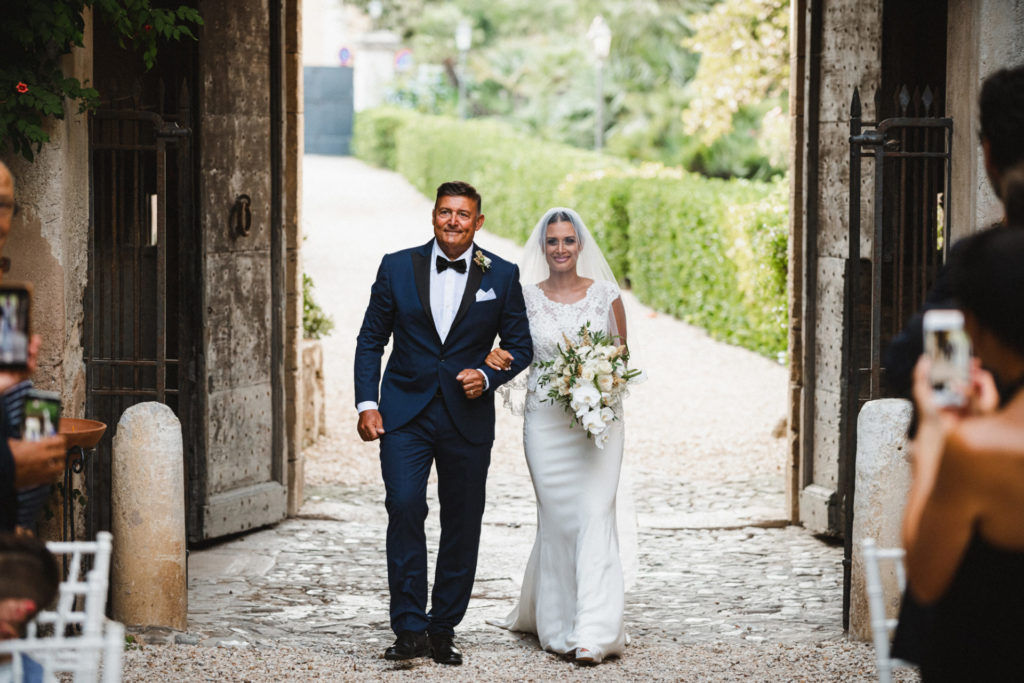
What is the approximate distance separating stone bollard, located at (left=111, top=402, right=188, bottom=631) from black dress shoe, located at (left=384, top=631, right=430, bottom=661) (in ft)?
3.23

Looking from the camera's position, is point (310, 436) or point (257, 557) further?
point (310, 436)

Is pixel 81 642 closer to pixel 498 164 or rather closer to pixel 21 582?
pixel 21 582

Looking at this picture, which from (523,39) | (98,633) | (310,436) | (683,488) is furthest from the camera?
(523,39)

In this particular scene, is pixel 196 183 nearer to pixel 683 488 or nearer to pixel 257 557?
pixel 257 557

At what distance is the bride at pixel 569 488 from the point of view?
5695 millimetres

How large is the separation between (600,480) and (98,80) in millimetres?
3638

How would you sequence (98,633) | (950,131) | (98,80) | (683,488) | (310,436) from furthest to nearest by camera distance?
(310,436)
(683,488)
(98,80)
(950,131)
(98,633)

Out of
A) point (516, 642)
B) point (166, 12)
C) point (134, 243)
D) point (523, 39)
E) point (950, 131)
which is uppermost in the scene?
point (523, 39)

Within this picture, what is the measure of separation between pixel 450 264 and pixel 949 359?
11.4 ft

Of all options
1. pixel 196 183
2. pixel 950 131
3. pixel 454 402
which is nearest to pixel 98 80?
pixel 196 183

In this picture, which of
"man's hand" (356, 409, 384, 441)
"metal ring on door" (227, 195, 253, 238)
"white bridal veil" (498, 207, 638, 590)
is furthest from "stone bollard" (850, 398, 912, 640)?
"metal ring on door" (227, 195, 253, 238)

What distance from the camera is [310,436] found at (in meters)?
10.7

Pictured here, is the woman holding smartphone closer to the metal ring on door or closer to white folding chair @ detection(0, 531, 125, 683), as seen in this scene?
white folding chair @ detection(0, 531, 125, 683)

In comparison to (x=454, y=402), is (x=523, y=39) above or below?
above
